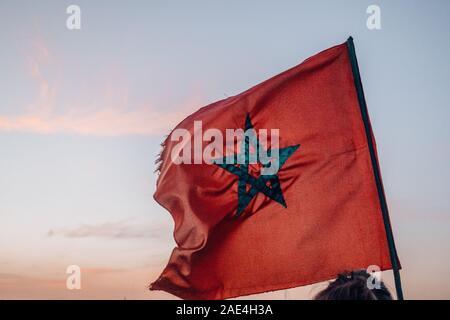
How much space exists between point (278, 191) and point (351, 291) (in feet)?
12.8

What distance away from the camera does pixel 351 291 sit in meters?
9.40

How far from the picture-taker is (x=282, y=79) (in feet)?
43.5

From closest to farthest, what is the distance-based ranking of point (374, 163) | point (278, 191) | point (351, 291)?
point (351, 291)
point (374, 163)
point (278, 191)

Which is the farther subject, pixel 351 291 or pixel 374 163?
pixel 374 163

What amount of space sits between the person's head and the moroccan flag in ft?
9.09

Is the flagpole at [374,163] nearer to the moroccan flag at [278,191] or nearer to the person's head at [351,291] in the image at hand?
the moroccan flag at [278,191]

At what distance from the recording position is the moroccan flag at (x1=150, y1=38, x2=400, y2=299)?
1268 cm

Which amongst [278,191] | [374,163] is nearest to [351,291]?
[374,163]

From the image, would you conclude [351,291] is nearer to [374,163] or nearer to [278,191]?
[374,163]

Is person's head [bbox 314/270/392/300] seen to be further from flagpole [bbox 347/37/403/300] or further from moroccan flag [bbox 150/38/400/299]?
moroccan flag [bbox 150/38/400/299]

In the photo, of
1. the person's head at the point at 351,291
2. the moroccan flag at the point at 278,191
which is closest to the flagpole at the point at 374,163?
Answer: the moroccan flag at the point at 278,191

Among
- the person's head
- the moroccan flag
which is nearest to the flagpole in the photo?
the moroccan flag

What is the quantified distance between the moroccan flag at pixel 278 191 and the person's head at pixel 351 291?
9.09 feet
